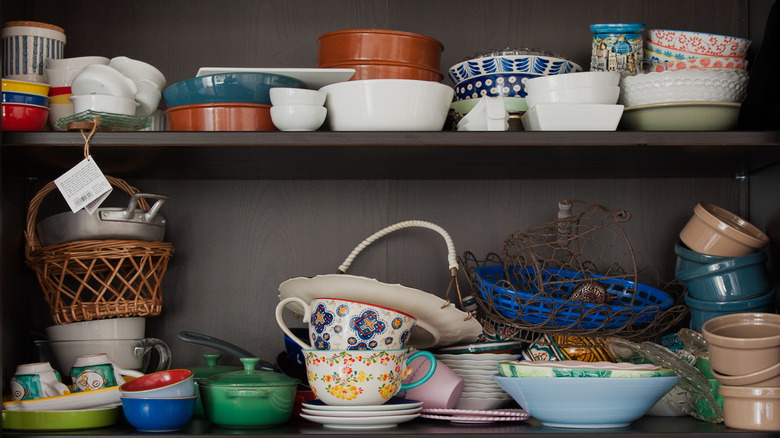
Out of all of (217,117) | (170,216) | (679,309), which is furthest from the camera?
(170,216)

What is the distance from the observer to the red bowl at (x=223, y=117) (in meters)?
1.29

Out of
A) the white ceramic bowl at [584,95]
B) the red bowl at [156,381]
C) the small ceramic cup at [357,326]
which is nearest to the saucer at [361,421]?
the small ceramic cup at [357,326]

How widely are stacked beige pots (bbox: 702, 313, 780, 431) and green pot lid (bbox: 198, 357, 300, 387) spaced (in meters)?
0.65

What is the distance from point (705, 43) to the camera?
1.38 m

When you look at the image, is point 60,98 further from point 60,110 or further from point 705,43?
point 705,43

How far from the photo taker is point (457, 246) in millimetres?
1612

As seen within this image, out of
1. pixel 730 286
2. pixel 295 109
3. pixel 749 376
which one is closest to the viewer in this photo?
pixel 749 376

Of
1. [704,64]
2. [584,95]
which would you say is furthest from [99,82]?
[704,64]

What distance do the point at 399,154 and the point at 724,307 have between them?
62 centimetres

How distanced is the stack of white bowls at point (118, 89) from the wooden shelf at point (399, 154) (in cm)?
7

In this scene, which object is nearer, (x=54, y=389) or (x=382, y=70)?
(x=54, y=389)

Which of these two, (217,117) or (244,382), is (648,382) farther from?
(217,117)

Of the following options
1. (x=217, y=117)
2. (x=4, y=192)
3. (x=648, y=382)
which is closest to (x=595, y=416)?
(x=648, y=382)

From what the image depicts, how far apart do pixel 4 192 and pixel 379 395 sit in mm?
765
